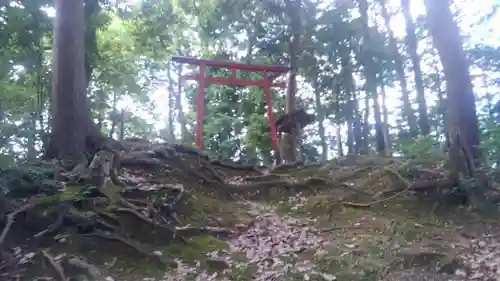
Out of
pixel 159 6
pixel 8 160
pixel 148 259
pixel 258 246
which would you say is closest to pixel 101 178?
pixel 8 160

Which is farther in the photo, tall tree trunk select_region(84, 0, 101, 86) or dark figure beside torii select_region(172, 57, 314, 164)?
dark figure beside torii select_region(172, 57, 314, 164)

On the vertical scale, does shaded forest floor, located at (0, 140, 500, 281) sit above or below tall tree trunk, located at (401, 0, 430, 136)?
below

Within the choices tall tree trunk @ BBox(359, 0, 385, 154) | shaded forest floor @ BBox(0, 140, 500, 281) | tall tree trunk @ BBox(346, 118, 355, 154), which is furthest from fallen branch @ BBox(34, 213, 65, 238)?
tall tree trunk @ BBox(346, 118, 355, 154)

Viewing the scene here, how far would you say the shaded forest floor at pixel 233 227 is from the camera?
4895 mm

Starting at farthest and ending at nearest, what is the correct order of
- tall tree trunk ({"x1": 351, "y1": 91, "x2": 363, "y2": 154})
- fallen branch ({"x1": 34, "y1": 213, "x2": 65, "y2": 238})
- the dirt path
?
tall tree trunk ({"x1": 351, "y1": 91, "x2": 363, "y2": 154})
fallen branch ({"x1": 34, "y1": 213, "x2": 65, "y2": 238})
the dirt path

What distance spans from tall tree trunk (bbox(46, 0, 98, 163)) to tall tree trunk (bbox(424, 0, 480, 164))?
609cm

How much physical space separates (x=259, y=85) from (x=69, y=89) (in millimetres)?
7406

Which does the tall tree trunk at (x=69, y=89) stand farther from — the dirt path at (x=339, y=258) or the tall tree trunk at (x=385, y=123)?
the tall tree trunk at (x=385, y=123)

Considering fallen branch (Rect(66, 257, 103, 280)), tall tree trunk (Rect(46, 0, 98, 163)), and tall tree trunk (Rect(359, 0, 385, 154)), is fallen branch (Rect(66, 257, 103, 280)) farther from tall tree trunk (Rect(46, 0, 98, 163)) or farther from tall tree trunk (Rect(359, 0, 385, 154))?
tall tree trunk (Rect(359, 0, 385, 154))

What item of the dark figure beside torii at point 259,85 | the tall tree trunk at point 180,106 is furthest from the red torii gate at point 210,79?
the tall tree trunk at point 180,106

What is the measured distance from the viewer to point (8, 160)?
638 cm

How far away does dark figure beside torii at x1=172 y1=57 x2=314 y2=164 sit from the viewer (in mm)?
12594

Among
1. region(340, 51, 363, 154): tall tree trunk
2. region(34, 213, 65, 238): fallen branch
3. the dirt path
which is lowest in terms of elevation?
the dirt path

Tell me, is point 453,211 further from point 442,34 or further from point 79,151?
point 79,151
